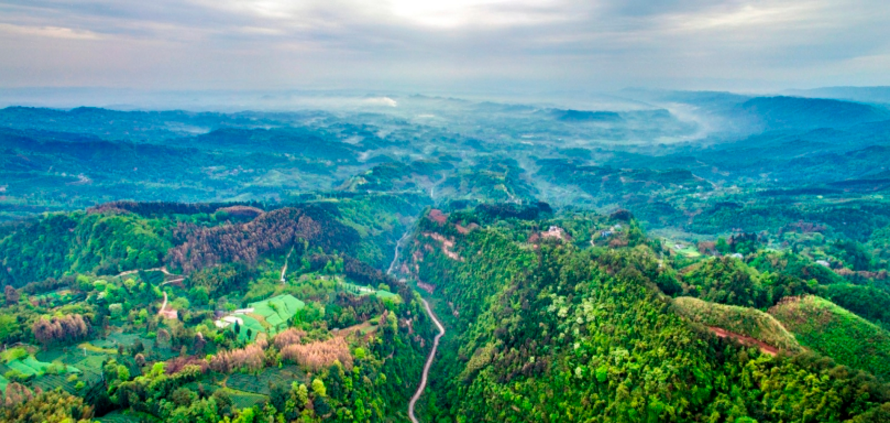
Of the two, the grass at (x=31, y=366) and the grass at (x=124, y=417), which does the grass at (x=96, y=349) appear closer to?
the grass at (x=31, y=366)

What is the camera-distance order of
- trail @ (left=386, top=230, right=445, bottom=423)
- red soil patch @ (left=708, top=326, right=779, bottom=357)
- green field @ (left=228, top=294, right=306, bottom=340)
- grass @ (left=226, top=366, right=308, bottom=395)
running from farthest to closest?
green field @ (left=228, top=294, right=306, bottom=340) → trail @ (left=386, top=230, right=445, bottom=423) → grass @ (left=226, top=366, right=308, bottom=395) → red soil patch @ (left=708, top=326, right=779, bottom=357)

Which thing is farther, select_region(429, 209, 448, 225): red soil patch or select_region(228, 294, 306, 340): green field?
select_region(429, 209, 448, 225): red soil patch

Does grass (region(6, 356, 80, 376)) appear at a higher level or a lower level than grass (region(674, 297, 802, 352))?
lower

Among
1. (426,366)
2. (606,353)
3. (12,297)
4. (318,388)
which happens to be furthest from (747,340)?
(12,297)

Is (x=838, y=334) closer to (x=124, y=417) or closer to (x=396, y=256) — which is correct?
(x=124, y=417)

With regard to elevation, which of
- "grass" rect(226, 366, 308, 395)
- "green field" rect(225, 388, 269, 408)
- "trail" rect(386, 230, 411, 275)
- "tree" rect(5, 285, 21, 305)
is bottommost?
"trail" rect(386, 230, 411, 275)

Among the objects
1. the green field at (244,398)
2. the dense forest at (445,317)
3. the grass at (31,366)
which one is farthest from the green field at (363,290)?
the grass at (31,366)

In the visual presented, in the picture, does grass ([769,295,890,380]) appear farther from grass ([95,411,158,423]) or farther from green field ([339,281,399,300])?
grass ([95,411,158,423])

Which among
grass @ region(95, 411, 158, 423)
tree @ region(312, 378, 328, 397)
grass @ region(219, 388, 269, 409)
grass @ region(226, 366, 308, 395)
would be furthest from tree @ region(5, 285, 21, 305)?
tree @ region(312, 378, 328, 397)
